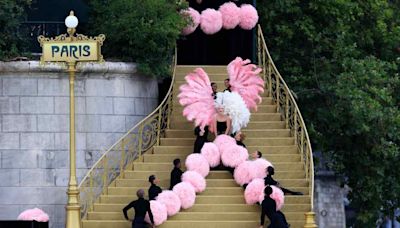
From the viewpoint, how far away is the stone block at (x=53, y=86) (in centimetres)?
3862

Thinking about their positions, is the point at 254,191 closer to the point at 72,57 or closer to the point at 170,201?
the point at 170,201

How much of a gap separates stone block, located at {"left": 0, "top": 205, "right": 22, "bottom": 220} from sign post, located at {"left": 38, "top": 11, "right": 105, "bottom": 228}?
271 centimetres

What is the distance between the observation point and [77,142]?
38688 mm

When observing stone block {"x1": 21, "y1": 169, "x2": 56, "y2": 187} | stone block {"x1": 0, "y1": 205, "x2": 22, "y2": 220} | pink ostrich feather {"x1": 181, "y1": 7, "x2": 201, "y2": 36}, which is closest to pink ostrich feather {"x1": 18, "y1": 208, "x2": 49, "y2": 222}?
stone block {"x1": 0, "y1": 205, "x2": 22, "y2": 220}

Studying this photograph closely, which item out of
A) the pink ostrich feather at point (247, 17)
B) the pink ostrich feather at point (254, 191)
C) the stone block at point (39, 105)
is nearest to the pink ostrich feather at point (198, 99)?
the pink ostrich feather at point (254, 191)

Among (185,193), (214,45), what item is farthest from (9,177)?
(214,45)

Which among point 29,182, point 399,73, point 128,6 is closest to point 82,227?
point 29,182

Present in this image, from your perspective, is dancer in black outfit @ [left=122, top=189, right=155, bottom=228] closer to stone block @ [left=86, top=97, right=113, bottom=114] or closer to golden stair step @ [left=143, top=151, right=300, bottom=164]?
golden stair step @ [left=143, top=151, right=300, bottom=164]

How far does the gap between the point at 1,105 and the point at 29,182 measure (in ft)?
5.73

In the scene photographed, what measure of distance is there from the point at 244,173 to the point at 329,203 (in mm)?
19341

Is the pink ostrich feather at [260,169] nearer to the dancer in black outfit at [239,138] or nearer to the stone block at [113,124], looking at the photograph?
the dancer in black outfit at [239,138]

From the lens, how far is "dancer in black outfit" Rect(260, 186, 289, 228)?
35.2 m

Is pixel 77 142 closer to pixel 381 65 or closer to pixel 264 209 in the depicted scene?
pixel 264 209

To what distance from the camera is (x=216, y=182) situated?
123 feet
